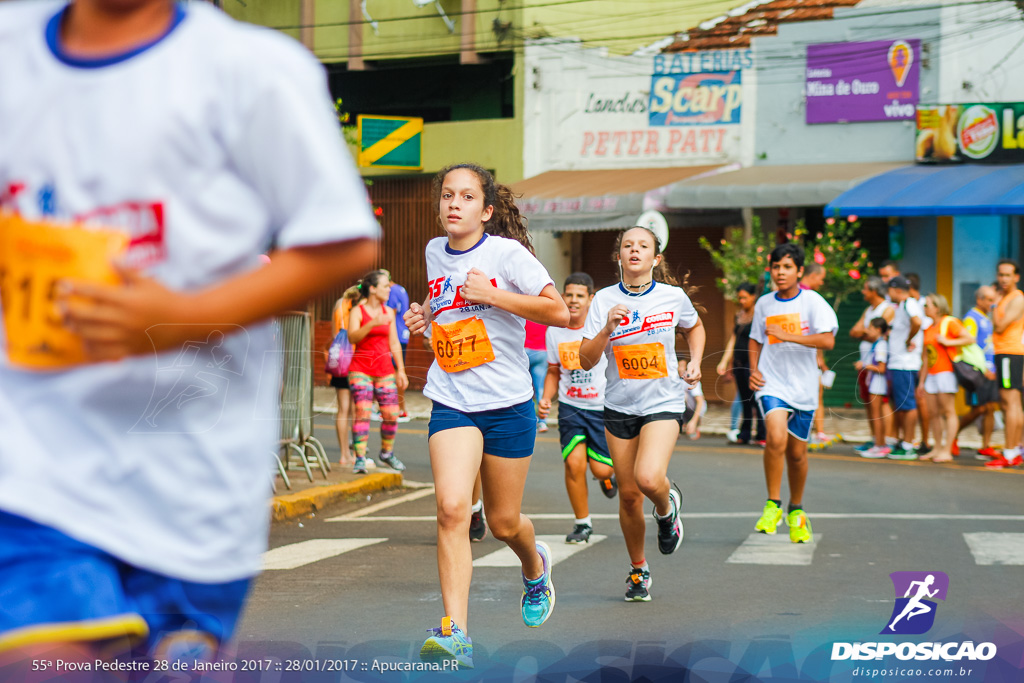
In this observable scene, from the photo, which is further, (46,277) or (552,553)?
(552,553)

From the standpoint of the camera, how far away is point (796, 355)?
912cm

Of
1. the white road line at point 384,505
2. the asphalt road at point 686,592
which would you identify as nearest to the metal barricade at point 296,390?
the white road line at point 384,505

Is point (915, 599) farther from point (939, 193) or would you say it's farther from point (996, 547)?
point (939, 193)

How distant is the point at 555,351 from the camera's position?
9328mm

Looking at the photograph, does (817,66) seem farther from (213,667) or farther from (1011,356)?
(213,667)

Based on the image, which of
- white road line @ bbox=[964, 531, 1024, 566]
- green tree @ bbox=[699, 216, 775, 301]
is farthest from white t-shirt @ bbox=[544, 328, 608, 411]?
green tree @ bbox=[699, 216, 775, 301]

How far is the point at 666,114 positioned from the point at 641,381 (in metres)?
16.0

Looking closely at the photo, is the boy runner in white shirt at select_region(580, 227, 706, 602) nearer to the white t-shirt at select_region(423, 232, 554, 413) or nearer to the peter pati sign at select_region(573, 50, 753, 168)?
the white t-shirt at select_region(423, 232, 554, 413)

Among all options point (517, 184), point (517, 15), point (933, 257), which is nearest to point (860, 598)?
point (933, 257)

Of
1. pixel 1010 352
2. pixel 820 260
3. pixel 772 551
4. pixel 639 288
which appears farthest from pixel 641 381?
pixel 820 260

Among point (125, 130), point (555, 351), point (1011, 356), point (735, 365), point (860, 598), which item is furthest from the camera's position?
point (735, 365)

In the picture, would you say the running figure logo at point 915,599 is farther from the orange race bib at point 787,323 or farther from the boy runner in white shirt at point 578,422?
the boy runner in white shirt at point 578,422

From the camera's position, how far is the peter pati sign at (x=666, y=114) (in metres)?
22.1

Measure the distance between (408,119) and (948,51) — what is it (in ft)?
31.1
